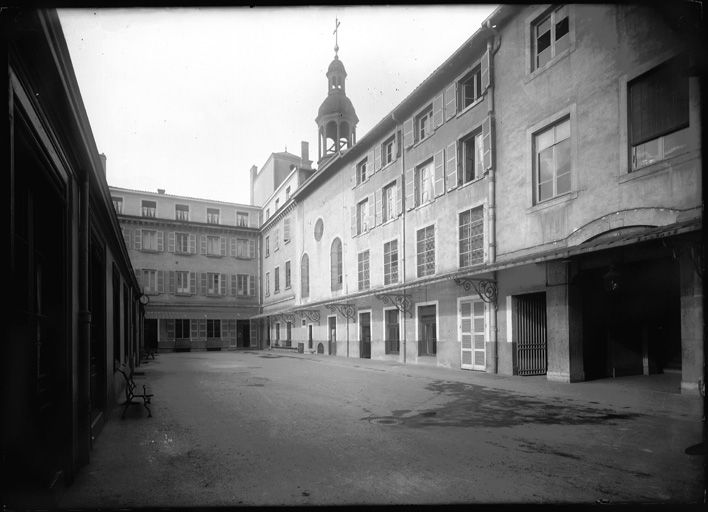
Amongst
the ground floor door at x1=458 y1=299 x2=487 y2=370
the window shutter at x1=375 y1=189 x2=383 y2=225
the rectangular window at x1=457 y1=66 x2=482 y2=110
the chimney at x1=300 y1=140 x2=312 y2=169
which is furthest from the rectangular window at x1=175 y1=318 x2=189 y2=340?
the rectangular window at x1=457 y1=66 x2=482 y2=110

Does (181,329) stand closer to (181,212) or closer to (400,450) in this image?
(181,212)

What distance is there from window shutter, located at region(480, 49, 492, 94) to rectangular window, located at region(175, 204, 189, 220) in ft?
103

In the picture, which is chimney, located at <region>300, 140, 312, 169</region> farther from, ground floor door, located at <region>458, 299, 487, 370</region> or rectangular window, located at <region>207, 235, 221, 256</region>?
ground floor door, located at <region>458, 299, 487, 370</region>

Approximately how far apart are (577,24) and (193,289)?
33892 mm

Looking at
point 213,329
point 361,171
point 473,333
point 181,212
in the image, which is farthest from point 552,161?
point 181,212

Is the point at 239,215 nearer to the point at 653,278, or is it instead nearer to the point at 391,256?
the point at 391,256

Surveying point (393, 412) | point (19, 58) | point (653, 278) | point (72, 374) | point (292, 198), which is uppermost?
point (292, 198)

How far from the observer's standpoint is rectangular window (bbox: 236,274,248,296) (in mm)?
40938

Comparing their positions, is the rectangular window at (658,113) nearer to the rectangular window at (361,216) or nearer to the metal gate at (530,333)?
the metal gate at (530,333)

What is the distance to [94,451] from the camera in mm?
5926

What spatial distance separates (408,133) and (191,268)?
2537 centimetres

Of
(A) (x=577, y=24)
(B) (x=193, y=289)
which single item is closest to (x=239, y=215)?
(B) (x=193, y=289)

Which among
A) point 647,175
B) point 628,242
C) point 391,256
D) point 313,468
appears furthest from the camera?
point 391,256

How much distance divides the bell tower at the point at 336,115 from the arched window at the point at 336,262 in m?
6.12
